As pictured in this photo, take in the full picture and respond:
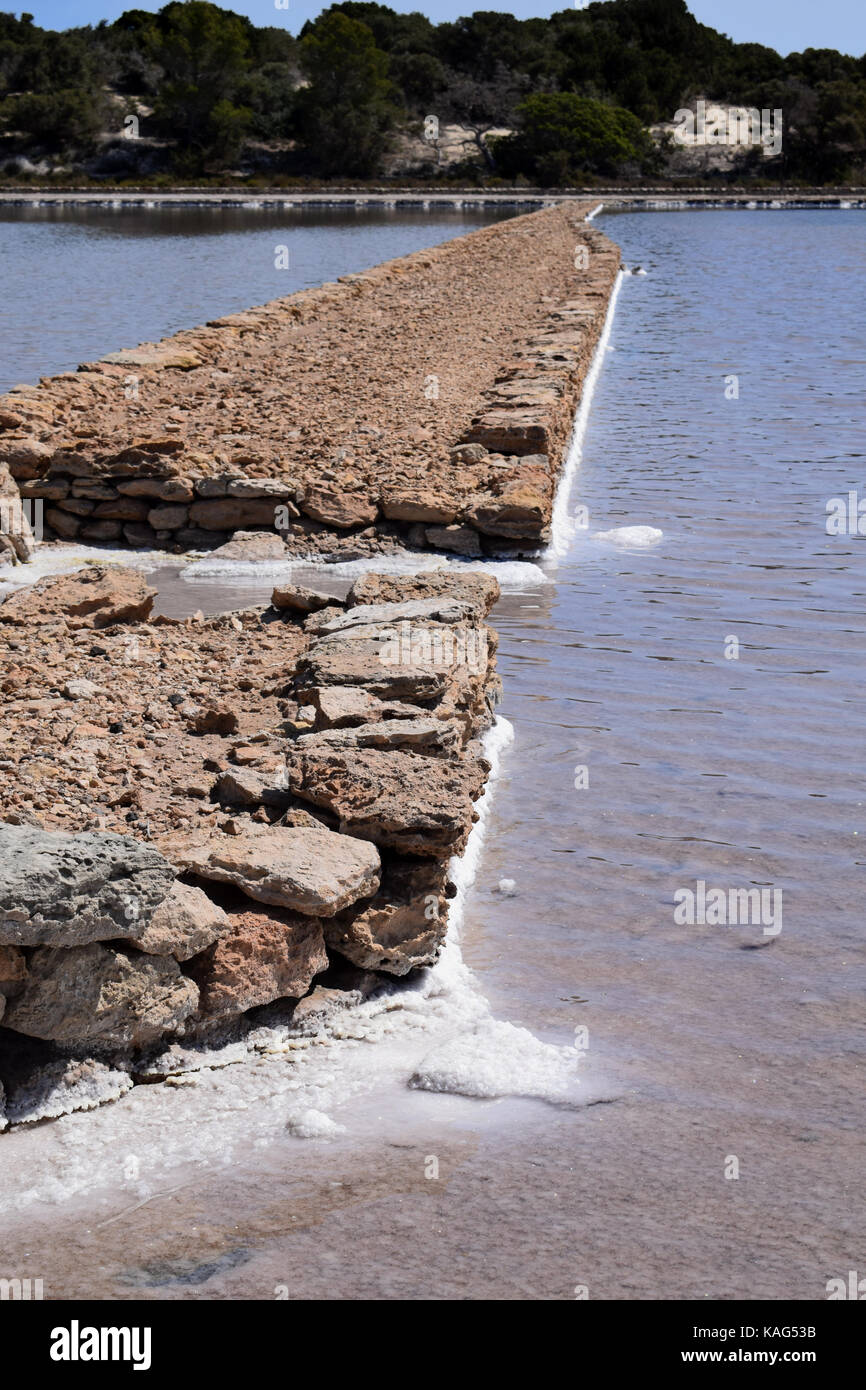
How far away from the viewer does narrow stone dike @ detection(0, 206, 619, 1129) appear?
3.41m

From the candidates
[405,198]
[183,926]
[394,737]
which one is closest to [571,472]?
[394,737]

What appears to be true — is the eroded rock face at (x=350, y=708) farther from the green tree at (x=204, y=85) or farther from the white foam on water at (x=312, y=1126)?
the green tree at (x=204, y=85)

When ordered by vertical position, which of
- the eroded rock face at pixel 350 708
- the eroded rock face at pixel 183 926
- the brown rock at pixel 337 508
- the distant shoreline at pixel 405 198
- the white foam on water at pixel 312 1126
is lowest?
the white foam on water at pixel 312 1126

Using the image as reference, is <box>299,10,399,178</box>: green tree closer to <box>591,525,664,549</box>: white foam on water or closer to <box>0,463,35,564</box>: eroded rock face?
<box>591,525,664,549</box>: white foam on water

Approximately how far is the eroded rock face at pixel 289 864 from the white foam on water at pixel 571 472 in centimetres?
482

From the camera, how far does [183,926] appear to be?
355 centimetres

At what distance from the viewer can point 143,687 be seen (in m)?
5.32

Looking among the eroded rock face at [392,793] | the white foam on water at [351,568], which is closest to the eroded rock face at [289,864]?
the eroded rock face at [392,793]

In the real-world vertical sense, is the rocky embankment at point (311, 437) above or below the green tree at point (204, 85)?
below

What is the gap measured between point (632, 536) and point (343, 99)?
69096 millimetres

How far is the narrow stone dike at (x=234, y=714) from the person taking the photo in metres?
3.41
